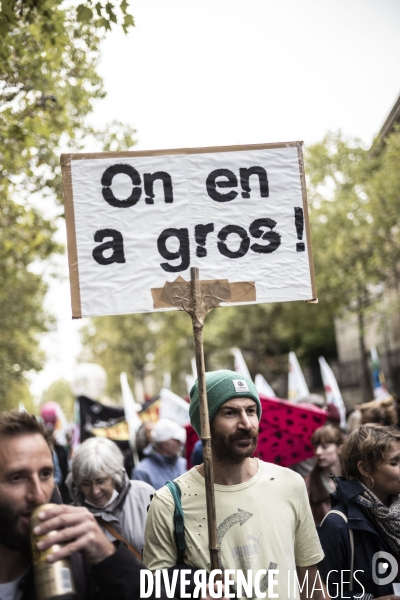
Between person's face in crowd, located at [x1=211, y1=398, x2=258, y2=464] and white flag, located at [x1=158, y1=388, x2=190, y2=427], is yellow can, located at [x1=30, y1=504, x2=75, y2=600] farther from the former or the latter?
white flag, located at [x1=158, y1=388, x2=190, y2=427]

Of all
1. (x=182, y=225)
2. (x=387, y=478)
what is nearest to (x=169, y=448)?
(x=387, y=478)

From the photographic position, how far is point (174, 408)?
10.1 metres

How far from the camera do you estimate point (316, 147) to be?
3441cm

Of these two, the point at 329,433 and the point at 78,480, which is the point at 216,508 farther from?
the point at 329,433

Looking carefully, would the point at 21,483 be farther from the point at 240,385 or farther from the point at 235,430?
the point at 240,385

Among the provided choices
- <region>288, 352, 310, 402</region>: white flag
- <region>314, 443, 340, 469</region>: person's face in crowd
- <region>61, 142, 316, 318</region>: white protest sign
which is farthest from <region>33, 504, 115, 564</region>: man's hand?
<region>288, 352, 310, 402</region>: white flag

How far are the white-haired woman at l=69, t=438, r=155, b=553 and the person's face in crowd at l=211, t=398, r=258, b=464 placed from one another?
6.07 ft

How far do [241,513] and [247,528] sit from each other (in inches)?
2.7

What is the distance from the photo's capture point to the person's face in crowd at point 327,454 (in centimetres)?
564

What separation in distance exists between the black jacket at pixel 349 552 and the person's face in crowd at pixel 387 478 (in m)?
0.22

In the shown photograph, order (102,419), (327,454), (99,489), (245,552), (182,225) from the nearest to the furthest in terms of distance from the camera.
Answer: (245,552)
(182,225)
(99,489)
(327,454)
(102,419)

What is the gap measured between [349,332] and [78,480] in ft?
125

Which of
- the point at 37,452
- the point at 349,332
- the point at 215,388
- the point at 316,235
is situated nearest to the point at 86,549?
the point at 37,452

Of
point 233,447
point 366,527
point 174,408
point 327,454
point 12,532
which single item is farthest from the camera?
point 174,408
